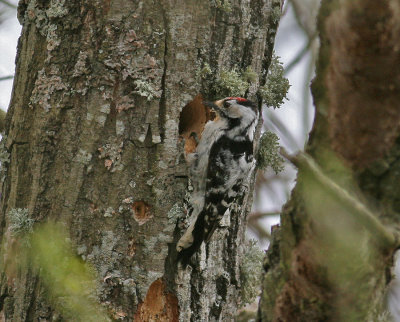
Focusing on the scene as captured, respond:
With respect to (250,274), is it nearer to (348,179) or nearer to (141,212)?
(141,212)

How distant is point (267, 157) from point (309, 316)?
A: 7.19ft

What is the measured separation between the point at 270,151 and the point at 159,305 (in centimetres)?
127

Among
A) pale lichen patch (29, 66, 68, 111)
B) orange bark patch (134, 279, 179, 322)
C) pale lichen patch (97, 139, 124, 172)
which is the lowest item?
orange bark patch (134, 279, 179, 322)

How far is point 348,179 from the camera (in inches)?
56.7

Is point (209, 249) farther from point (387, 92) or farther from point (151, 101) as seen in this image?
point (387, 92)

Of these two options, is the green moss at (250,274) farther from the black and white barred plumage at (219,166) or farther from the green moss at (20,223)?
the green moss at (20,223)

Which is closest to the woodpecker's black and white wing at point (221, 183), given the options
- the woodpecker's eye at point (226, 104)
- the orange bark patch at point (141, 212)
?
the orange bark patch at point (141, 212)

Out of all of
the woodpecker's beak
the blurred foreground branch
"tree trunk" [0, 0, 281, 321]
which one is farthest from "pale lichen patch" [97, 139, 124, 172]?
the blurred foreground branch

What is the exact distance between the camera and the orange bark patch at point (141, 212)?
304 cm

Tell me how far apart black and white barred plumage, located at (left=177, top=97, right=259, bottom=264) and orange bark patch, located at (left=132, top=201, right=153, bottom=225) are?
0.75ft

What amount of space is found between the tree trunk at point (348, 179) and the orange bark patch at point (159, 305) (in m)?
1.53

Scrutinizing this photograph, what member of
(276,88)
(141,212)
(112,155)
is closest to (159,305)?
(141,212)

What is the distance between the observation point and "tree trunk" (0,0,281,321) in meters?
2.97

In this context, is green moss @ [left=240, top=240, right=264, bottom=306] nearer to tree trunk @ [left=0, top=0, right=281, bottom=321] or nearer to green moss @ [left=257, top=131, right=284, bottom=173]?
tree trunk @ [left=0, top=0, right=281, bottom=321]
